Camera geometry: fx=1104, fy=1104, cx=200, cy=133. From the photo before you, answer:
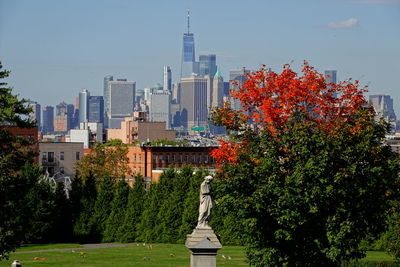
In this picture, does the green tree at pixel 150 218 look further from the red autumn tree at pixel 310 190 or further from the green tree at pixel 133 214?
the red autumn tree at pixel 310 190

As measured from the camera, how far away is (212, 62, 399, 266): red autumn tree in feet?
139

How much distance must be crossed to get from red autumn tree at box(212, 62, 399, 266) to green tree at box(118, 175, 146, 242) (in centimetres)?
4225

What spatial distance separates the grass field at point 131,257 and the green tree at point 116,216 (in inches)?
430

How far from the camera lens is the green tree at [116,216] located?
89.6 metres

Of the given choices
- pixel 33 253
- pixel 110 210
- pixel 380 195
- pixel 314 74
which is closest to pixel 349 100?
pixel 314 74

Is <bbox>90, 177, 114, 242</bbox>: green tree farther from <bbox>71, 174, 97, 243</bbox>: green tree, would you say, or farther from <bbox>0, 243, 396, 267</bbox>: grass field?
<bbox>0, 243, 396, 267</bbox>: grass field

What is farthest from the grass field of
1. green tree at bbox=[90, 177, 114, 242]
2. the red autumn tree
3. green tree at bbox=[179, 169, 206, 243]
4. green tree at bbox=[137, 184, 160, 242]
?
the red autumn tree

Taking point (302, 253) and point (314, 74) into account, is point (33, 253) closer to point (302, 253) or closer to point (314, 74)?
point (314, 74)

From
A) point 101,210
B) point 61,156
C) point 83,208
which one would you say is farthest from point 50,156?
point 101,210

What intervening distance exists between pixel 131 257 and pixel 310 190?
25.3 meters

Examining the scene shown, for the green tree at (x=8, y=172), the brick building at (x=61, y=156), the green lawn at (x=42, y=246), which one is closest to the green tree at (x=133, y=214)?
the green lawn at (x=42, y=246)

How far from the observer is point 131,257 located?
65562 mm

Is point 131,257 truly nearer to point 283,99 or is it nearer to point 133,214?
point 283,99

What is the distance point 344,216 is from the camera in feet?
140
